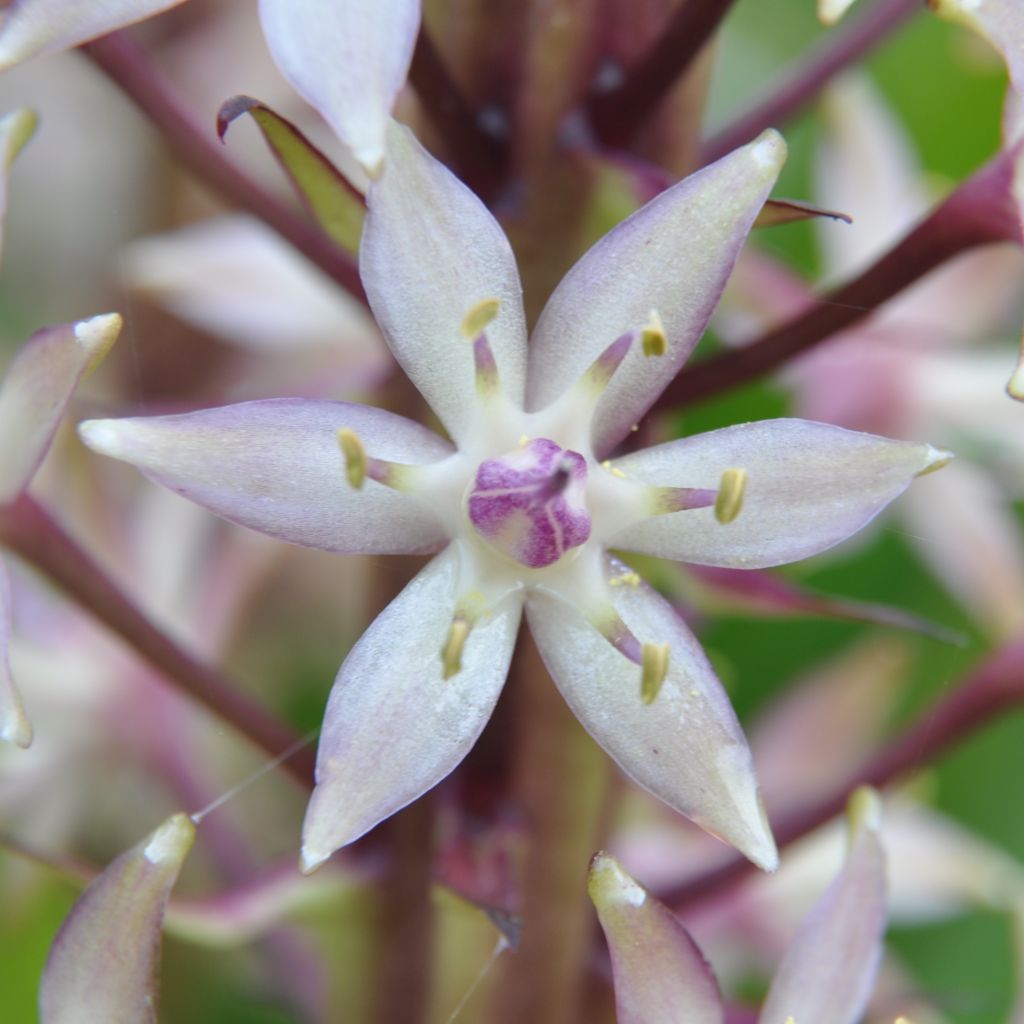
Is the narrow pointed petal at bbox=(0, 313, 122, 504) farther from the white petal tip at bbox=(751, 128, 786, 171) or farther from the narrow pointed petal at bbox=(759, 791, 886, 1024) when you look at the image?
the narrow pointed petal at bbox=(759, 791, 886, 1024)

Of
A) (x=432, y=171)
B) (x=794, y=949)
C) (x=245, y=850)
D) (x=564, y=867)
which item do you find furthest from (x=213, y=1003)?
(x=432, y=171)

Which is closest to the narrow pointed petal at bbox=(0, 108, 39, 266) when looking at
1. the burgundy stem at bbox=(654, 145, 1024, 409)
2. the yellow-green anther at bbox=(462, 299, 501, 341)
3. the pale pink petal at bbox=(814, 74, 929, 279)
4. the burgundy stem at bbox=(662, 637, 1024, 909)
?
the yellow-green anther at bbox=(462, 299, 501, 341)

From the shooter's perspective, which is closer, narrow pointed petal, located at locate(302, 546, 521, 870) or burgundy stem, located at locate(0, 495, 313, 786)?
narrow pointed petal, located at locate(302, 546, 521, 870)

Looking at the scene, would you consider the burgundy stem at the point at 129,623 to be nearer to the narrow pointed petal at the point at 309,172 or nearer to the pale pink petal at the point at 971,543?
the narrow pointed petal at the point at 309,172

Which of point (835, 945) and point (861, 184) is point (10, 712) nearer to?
point (835, 945)

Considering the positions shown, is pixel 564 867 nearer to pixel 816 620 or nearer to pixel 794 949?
pixel 794 949

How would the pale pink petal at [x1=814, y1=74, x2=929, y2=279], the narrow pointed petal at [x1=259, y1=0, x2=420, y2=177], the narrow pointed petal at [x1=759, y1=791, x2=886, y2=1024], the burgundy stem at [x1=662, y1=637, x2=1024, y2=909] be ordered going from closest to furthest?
1. the narrow pointed petal at [x1=259, y1=0, x2=420, y2=177]
2. the narrow pointed petal at [x1=759, y1=791, x2=886, y2=1024]
3. the burgundy stem at [x1=662, y1=637, x2=1024, y2=909]
4. the pale pink petal at [x1=814, y1=74, x2=929, y2=279]

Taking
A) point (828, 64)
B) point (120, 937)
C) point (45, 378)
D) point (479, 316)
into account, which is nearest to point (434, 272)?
point (479, 316)
